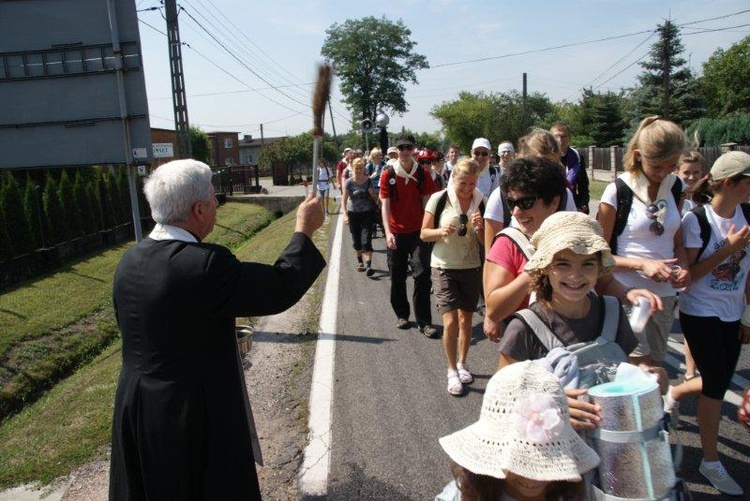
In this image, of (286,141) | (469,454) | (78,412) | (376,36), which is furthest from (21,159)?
(376,36)

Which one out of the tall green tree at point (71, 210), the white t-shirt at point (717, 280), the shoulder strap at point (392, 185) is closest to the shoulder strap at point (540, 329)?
the white t-shirt at point (717, 280)

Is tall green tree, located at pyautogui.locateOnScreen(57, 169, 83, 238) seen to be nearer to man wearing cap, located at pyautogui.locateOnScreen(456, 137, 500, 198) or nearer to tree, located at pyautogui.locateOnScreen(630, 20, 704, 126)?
man wearing cap, located at pyautogui.locateOnScreen(456, 137, 500, 198)

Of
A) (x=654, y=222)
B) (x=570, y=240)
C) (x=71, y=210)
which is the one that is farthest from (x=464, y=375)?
(x=71, y=210)

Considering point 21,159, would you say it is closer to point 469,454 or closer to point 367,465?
point 367,465

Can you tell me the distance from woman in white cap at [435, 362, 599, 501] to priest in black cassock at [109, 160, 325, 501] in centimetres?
89

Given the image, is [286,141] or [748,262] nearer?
[748,262]

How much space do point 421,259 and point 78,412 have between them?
3449 mm

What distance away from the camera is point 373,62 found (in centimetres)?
6694

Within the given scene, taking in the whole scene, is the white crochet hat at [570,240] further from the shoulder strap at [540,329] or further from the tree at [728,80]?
the tree at [728,80]

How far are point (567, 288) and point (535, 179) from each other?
2.62 ft

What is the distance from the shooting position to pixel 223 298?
2092 millimetres

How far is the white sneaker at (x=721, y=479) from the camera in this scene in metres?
3.02

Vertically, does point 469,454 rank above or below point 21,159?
below

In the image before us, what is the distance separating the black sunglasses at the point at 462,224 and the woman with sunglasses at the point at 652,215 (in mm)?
1438
